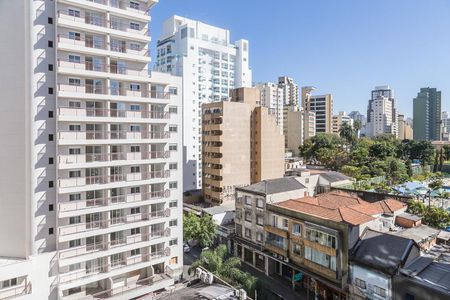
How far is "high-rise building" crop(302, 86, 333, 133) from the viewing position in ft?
515

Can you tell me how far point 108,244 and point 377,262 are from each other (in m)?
26.0

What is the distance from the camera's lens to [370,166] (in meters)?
83.0

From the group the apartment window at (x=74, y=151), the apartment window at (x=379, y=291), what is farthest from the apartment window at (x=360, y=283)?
the apartment window at (x=74, y=151)

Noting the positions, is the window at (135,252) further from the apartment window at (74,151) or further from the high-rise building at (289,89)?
the high-rise building at (289,89)

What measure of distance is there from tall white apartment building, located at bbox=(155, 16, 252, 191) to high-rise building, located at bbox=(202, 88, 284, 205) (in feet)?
52.1

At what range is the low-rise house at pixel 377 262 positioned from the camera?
27.0 meters

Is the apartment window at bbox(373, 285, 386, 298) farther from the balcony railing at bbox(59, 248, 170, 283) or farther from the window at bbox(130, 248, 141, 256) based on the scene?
the window at bbox(130, 248, 141, 256)

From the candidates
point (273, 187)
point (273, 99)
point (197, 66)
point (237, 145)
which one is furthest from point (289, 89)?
point (273, 187)

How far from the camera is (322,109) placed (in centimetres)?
15812

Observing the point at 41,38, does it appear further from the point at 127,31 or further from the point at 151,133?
the point at 151,133

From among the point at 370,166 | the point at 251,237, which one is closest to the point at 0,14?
the point at 251,237

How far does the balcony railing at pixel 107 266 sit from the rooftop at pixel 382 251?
2074 cm

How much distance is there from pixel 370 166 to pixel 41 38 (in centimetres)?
8057

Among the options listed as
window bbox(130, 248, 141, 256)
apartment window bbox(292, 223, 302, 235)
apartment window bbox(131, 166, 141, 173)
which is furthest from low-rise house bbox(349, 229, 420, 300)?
apartment window bbox(131, 166, 141, 173)
